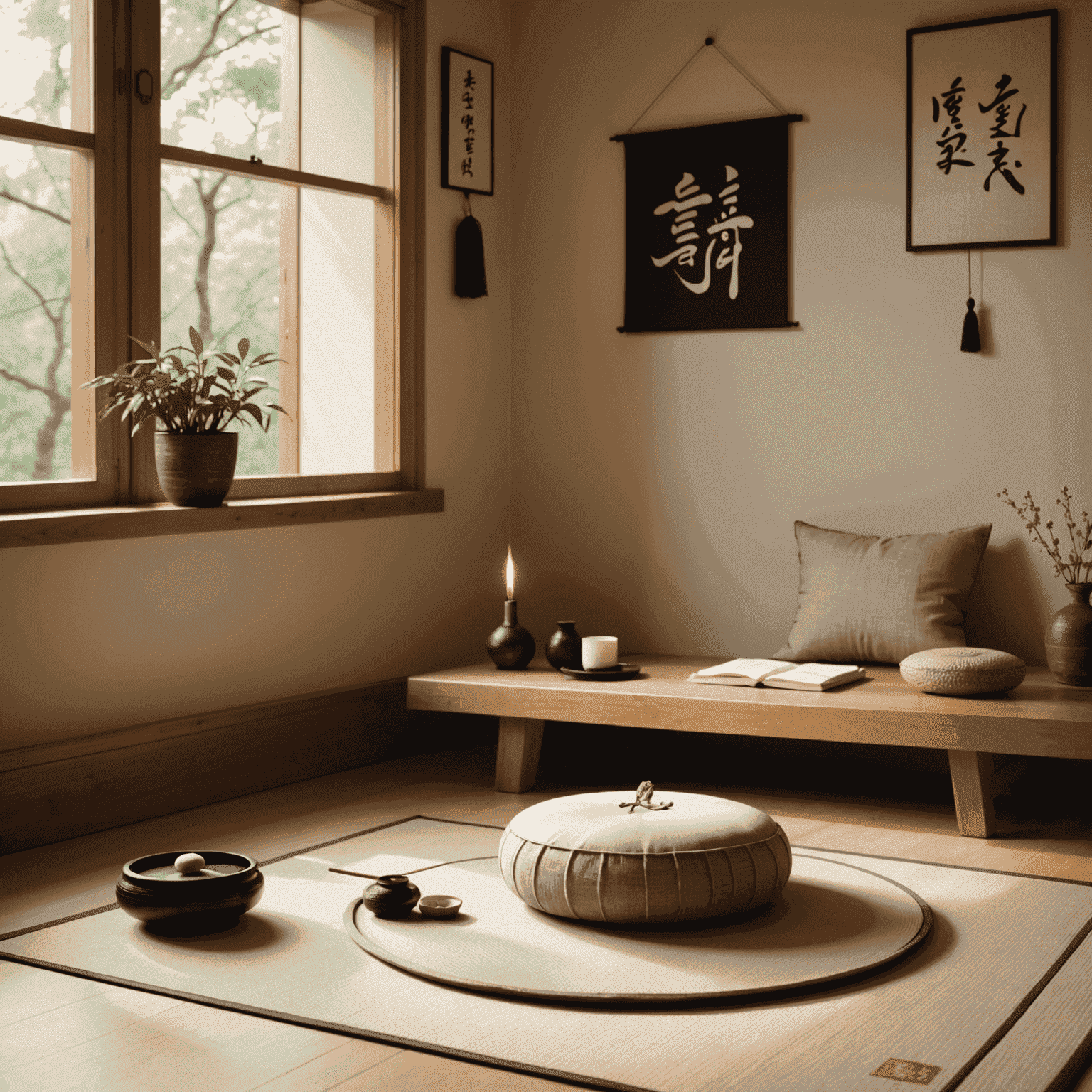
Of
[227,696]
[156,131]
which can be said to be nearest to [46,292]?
[156,131]

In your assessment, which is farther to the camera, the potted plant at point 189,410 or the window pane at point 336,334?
the window pane at point 336,334

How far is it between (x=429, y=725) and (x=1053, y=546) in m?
2.04

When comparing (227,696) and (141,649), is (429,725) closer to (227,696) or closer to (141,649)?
(227,696)

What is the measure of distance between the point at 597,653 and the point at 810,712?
68cm

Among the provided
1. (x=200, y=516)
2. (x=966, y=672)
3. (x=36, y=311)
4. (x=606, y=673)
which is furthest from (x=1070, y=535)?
(x=36, y=311)

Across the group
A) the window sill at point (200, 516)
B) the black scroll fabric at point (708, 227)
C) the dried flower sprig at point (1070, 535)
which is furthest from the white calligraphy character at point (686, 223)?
the dried flower sprig at point (1070, 535)

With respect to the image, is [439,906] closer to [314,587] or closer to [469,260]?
[314,587]

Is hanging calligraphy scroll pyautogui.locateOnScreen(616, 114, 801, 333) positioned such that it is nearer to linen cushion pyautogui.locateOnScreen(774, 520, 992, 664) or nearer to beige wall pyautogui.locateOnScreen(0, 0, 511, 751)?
beige wall pyautogui.locateOnScreen(0, 0, 511, 751)

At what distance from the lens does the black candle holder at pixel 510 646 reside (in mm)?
4148

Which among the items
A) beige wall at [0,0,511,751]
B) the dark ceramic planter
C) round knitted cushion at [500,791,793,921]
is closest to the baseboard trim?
beige wall at [0,0,511,751]

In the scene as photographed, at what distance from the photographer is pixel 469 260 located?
15.2 ft

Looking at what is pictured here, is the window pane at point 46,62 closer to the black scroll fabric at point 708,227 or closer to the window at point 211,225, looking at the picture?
the window at point 211,225

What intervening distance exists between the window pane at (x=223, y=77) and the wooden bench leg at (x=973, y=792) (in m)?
2.56

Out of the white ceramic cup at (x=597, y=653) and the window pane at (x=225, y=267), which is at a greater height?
the window pane at (x=225, y=267)
